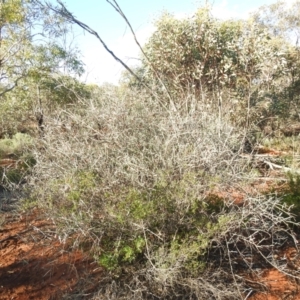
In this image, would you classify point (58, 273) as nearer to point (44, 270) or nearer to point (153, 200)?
point (44, 270)

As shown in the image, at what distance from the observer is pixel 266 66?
795cm

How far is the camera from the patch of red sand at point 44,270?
3341mm

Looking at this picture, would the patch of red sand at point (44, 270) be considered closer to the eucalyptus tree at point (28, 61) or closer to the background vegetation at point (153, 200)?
the background vegetation at point (153, 200)

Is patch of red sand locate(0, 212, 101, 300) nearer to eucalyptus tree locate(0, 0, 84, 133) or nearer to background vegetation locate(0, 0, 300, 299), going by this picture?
background vegetation locate(0, 0, 300, 299)

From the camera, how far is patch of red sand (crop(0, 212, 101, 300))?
3.34 m

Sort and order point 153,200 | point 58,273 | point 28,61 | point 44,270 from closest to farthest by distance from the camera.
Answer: point 153,200
point 58,273
point 44,270
point 28,61

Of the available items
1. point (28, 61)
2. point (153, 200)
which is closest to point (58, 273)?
point (153, 200)

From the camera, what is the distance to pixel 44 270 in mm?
3826

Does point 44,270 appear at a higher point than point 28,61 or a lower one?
lower

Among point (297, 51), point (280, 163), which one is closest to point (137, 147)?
Result: point (280, 163)

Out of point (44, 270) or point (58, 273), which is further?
point (44, 270)

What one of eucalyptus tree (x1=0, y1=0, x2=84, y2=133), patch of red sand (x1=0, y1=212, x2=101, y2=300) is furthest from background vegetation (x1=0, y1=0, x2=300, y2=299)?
eucalyptus tree (x1=0, y1=0, x2=84, y2=133)

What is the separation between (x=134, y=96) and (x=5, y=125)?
1162 cm

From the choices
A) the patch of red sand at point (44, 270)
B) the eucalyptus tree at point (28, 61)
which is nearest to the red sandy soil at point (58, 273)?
the patch of red sand at point (44, 270)
